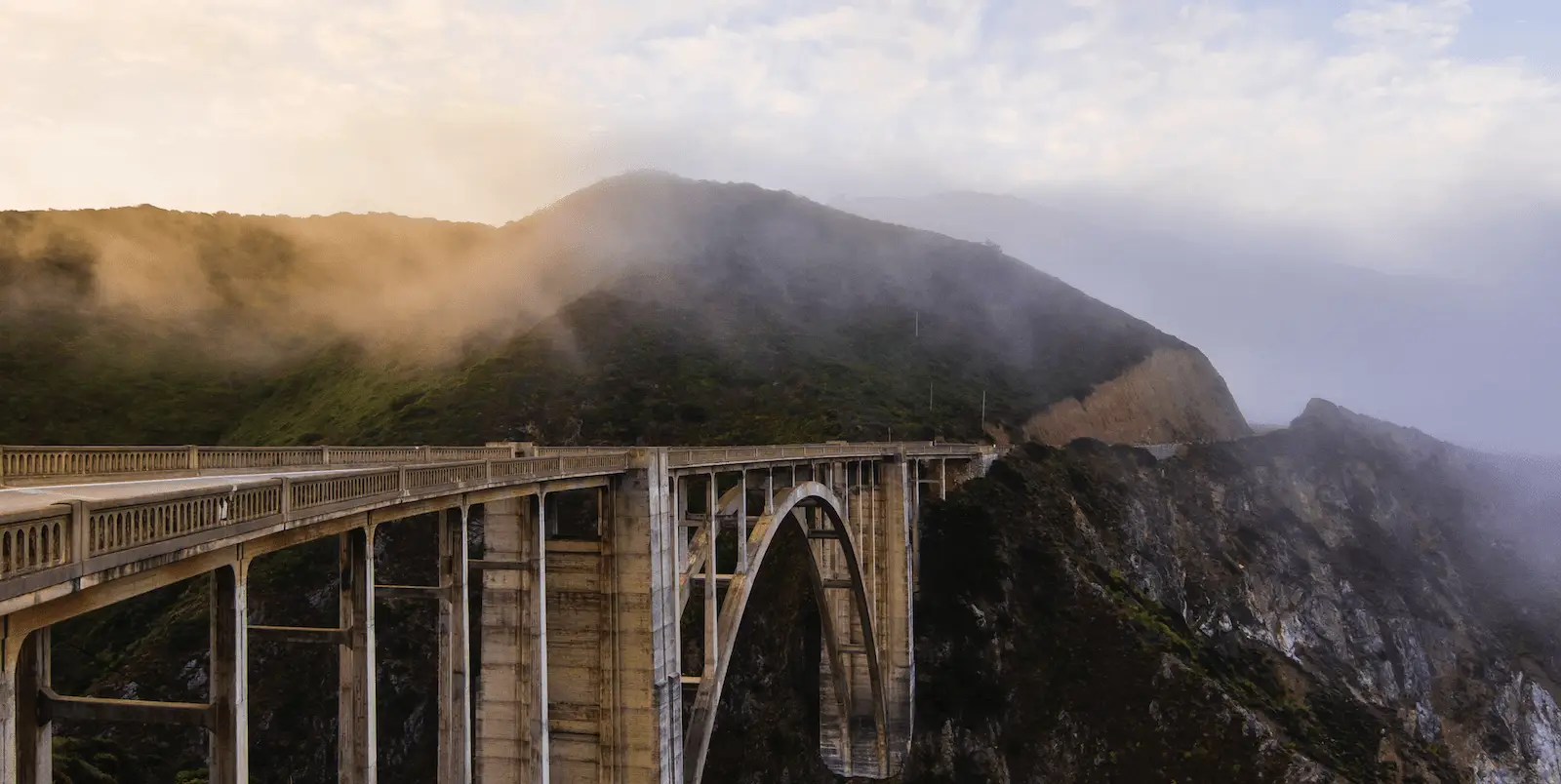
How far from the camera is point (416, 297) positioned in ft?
363

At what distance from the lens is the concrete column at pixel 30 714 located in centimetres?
736

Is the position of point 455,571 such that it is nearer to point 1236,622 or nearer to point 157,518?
point 157,518

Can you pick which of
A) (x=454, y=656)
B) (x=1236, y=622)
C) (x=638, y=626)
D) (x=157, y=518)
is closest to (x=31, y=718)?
(x=157, y=518)

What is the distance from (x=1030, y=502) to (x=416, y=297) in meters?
79.7

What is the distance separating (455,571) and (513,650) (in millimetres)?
5279

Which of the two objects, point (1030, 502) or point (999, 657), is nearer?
point (999, 657)

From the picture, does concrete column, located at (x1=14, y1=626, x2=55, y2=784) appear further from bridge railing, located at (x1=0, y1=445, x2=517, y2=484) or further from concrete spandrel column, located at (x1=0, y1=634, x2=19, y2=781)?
bridge railing, located at (x1=0, y1=445, x2=517, y2=484)

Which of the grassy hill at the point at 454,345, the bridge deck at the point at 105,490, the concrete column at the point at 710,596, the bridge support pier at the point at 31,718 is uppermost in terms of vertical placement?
the grassy hill at the point at 454,345

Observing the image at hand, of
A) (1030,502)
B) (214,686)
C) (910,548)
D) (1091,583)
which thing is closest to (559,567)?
(214,686)

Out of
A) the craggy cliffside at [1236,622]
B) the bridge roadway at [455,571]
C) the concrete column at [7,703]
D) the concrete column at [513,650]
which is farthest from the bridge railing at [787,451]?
the concrete column at [7,703]

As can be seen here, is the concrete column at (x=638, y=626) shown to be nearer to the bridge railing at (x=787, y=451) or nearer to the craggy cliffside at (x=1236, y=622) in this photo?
the bridge railing at (x=787, y=451)

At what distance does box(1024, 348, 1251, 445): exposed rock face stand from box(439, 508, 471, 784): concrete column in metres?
74.9

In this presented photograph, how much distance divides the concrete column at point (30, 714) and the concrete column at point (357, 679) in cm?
333

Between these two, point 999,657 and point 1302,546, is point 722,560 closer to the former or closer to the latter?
point 999,657
